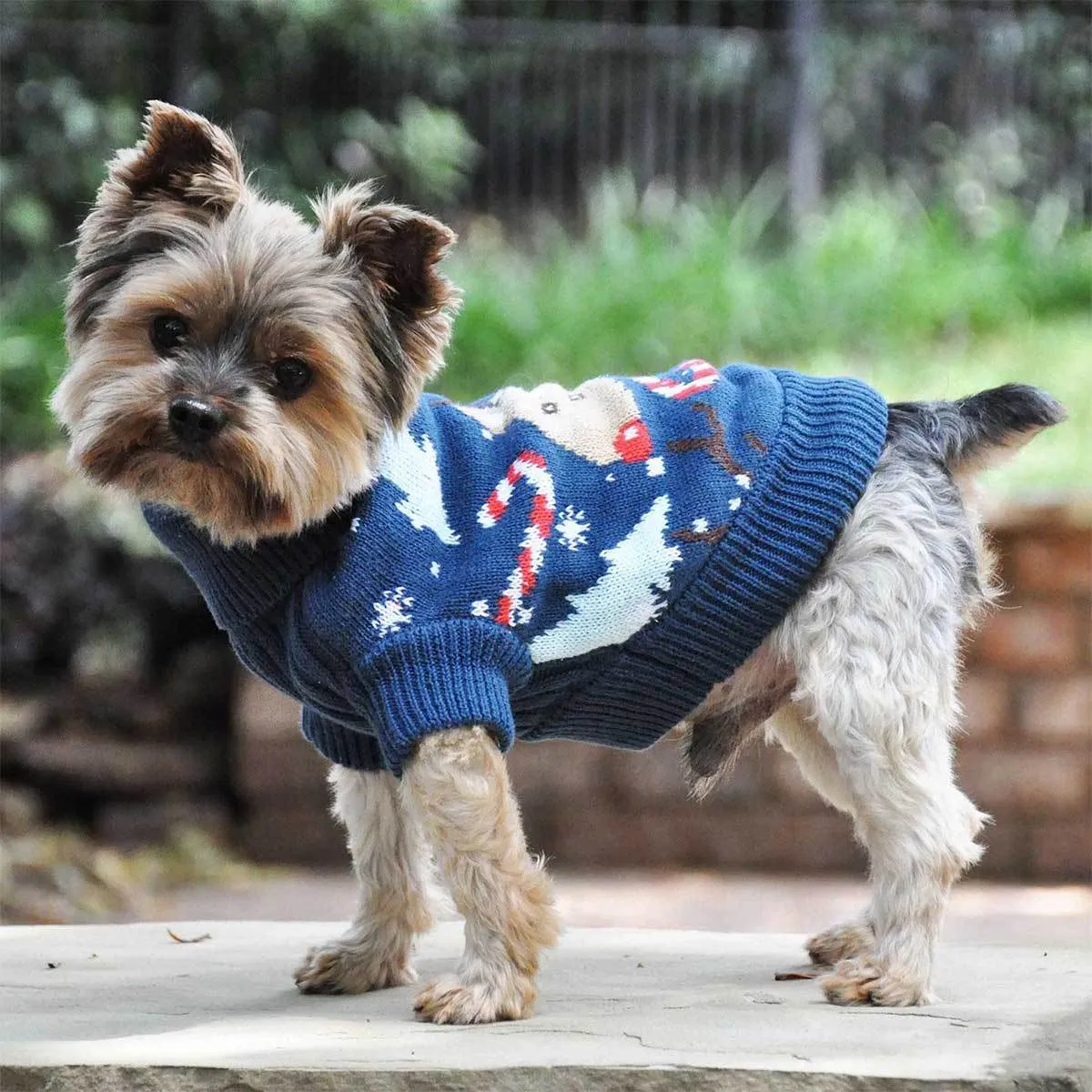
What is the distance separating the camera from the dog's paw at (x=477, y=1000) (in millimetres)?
3783

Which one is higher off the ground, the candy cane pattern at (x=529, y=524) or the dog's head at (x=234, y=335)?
the dog's head at (x=234, y=335)

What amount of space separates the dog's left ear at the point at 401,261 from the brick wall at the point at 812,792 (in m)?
4.38

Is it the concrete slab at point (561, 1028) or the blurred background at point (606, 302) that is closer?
the concrete slab at point (561, 1028)

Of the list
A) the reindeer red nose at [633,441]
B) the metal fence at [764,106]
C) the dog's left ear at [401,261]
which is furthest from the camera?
the metal fence at [764,106]

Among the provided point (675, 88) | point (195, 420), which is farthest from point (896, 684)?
point (675, 88)

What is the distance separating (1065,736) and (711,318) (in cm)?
351

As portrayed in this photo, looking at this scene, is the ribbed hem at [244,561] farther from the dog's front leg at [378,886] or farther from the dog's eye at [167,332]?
the dog's front leg at [378,886]

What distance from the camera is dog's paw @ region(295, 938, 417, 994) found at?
429cm

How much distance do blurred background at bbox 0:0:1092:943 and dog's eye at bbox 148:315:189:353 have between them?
207 centimetres

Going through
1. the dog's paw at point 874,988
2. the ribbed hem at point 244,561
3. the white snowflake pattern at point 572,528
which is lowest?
the dog's paw at point 874,988

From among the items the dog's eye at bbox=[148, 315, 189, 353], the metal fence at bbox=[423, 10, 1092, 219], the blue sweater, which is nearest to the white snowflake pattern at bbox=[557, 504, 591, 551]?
the blue sweater

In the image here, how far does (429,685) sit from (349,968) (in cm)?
103

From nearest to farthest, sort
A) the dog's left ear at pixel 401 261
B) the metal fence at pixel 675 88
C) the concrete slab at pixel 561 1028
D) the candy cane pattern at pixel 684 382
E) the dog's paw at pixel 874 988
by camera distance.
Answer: the concrete slab at pixel 561 1028, the dog's left ear at pixel 401 261, the dog's paw at pixel 874 988, the candy cane pattern at pixel 684 382, the metal fence at pixel 675 88

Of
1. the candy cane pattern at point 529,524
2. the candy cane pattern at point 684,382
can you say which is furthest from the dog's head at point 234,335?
the candy cane pattern at point 684,382
